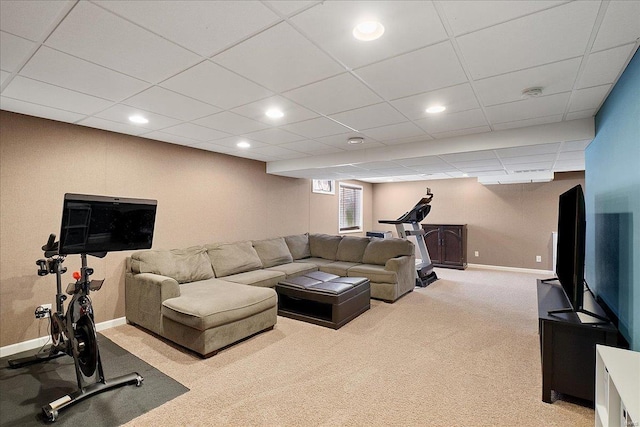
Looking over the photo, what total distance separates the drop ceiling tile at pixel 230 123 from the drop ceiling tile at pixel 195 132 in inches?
5.6

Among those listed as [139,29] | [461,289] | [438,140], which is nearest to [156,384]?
[139,29]

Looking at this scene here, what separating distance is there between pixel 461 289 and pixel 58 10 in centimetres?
576

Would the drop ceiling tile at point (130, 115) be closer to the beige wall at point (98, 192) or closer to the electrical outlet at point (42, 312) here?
the beige wall at point (98, 192)

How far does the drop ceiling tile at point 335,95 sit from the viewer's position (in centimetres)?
218

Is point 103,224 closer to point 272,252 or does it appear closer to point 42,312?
point 42,312

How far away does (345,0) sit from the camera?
4.35 feet

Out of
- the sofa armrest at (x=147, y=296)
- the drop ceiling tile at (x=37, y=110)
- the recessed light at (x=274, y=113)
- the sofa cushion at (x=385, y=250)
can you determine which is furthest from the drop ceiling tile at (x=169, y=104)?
the sofa cushion at (x=385, y=250)

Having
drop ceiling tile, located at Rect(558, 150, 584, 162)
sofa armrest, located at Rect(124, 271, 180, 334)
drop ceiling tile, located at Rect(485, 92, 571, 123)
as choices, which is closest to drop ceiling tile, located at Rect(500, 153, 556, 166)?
drop ceiling tile, located at Rect(558, 150, 584, 162)

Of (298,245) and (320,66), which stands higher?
(320,66)

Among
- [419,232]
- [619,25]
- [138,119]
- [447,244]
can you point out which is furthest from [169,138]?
[447,244]

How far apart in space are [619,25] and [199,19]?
207 cm

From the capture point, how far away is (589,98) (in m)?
2.48

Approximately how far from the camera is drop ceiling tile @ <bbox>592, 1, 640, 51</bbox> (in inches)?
53.3

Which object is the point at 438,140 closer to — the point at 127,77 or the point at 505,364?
the point at 505,364
